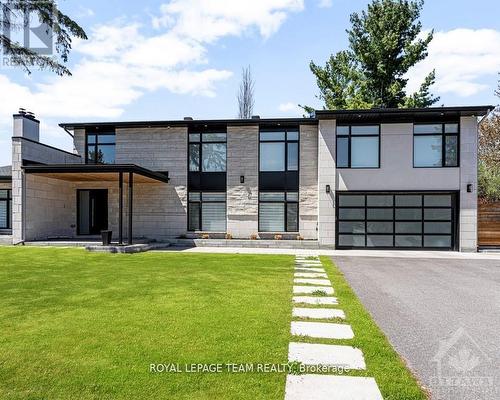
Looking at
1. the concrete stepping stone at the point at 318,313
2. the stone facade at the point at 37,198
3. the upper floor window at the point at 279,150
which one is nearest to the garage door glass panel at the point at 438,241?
the upper floor window at the point at 279,150

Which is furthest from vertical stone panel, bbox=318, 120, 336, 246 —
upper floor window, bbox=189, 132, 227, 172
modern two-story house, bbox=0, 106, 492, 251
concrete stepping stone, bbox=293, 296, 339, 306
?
concrete stepping stone, bbox=293, 296, 339, 306

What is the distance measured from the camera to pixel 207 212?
17922 mm

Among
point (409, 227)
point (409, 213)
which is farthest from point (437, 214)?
point (409, 227)

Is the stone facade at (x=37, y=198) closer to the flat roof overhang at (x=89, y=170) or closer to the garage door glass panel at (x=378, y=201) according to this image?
the flat roof overhang at (x=89, y=170)

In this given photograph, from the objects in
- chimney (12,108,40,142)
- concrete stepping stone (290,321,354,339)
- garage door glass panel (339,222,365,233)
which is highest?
chimney (12,108,40,142)

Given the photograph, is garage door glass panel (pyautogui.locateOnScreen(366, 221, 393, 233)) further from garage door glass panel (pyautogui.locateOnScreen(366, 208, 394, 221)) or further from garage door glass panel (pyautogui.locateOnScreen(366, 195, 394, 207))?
garage door glass panel (pyautogui.locateOnScreen(366, 195, 394, 207))

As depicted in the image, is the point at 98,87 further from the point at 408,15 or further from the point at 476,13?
the point at 408,15

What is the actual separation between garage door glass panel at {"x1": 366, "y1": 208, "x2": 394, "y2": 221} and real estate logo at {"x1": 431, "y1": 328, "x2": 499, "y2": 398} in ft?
40.8

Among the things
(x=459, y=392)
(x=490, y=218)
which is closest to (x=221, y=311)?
(x=459, y=392)

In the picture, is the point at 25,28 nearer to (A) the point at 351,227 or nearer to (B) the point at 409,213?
(A) the point at 351,227

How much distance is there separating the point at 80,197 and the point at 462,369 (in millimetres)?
18728

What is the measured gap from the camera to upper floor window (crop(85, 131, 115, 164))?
18547 millimetres

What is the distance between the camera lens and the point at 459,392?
10.3 ft

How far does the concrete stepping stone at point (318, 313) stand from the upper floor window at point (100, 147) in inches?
615
